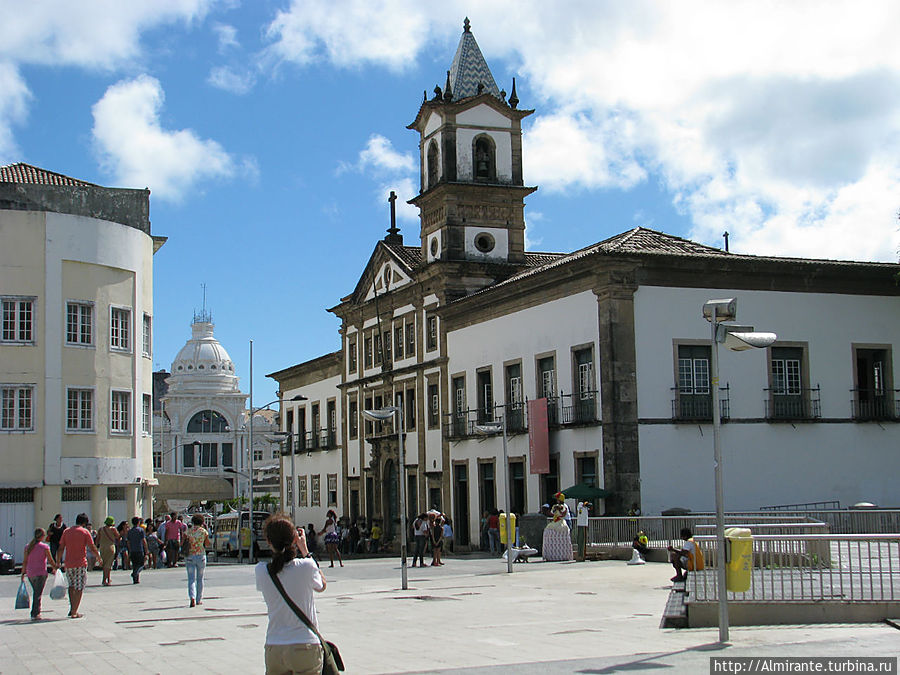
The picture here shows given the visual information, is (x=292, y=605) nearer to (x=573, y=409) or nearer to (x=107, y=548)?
(x=107, y=548)

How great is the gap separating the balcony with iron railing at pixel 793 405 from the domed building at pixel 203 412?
93.7 m

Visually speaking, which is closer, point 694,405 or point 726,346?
point 726,346

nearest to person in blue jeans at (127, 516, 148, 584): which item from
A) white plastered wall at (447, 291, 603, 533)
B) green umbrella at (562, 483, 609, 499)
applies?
white plastered wall at (447, 291, 603, 533)

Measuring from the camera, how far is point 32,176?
39.8 meters

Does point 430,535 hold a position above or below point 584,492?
below

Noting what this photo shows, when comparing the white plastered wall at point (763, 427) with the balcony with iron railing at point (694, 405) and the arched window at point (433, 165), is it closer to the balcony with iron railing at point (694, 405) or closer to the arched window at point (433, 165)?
the balcony with iron railing at point (694, 405)

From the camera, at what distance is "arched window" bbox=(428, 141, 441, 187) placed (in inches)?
2004

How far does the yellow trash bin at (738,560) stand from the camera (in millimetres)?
14844

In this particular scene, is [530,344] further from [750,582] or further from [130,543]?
[750,582]

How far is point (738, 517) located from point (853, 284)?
1594cm

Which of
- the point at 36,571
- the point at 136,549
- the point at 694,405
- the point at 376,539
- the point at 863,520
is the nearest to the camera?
the point at 36,571

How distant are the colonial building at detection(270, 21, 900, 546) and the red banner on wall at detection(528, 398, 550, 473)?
18cm

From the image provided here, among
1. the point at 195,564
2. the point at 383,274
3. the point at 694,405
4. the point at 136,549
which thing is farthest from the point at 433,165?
the point at 195,564

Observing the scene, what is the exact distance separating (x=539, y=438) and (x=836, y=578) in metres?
24.6
